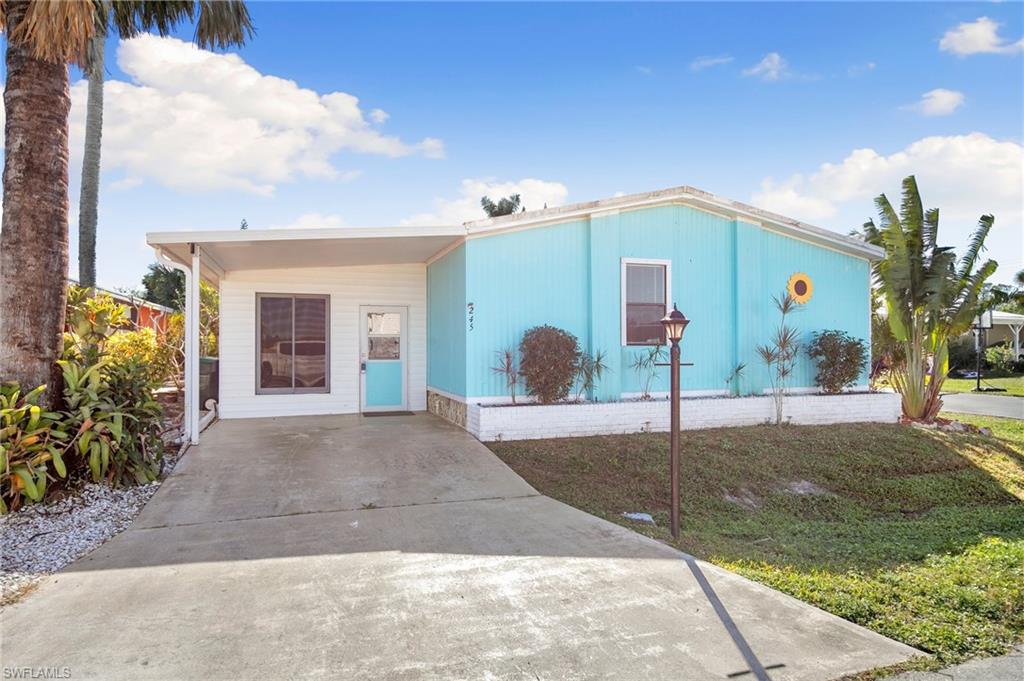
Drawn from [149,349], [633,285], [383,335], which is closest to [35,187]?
[383,335]

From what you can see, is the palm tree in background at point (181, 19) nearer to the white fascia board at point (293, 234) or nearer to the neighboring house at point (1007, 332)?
the white fascia board at point (293, 234)

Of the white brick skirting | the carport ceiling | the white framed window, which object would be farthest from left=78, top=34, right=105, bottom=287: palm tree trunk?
the white framed window

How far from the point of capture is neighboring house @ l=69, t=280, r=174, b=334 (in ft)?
42.4

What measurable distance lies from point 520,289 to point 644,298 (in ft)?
7.10

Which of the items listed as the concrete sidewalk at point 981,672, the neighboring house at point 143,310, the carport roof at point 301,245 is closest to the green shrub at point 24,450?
the carport roof at point 301,245

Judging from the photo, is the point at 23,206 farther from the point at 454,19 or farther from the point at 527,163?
the point at 527,163

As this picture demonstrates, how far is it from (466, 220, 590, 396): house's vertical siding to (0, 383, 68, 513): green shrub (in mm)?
4982

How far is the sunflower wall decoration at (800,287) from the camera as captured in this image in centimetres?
1083

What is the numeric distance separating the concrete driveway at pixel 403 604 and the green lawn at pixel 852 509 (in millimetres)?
481

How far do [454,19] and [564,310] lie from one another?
475 centimetres

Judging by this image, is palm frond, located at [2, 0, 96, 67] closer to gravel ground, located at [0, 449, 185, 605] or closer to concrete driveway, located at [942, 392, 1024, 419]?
gravel ground, located at [0, 449, 185, 605]

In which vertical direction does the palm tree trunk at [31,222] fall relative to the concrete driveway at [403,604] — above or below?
above

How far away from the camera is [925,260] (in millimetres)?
11523

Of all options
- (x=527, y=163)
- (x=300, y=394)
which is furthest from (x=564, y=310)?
(x=300, y=394)
